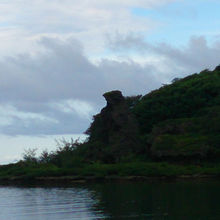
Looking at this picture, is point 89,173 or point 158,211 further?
point 89,173

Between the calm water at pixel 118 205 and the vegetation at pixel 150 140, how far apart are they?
15.8 meters

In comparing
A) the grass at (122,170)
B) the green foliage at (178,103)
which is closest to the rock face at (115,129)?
the grass at (122,170)

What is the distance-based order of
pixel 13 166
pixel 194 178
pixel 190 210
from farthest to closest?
pixel 13 166, pixel 194 178, pixel 190 210

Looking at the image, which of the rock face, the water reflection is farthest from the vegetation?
the water reflection

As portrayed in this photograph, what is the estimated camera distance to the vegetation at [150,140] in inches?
2640

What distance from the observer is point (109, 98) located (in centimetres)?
7762

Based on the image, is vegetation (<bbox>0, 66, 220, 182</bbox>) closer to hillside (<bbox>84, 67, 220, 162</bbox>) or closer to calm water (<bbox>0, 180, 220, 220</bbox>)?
hillside (<bbox>84, 67, 220, 162</bbox>)

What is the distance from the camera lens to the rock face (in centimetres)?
7312

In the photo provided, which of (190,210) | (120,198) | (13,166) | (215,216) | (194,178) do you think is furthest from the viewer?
(13,166)

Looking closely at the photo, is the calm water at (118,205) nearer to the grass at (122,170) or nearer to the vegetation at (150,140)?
the grass at (122,170)

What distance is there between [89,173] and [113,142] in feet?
23.5

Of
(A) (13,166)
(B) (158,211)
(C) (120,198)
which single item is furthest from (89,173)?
(B) (158,211)

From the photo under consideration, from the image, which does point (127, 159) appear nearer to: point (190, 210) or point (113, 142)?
point (113, 142)

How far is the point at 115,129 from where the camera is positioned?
76688mm
